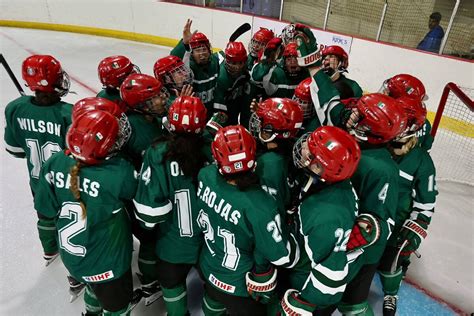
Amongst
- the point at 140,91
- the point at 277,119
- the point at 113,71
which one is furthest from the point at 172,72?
the point at 277,119

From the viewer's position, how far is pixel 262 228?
55.8 inches

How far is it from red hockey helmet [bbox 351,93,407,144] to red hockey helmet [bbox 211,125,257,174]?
2.00 feet

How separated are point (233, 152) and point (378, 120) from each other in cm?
75

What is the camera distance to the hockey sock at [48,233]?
232cm

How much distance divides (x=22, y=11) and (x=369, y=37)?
30.9ft

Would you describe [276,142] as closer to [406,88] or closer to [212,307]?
[212,307]

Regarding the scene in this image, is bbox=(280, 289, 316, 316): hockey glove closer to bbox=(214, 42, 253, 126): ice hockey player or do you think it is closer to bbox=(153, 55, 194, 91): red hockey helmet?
bbox=(153, 55, 194, 91): red hockey helmet

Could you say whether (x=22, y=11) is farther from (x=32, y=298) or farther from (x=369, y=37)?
(x=32, y=298)

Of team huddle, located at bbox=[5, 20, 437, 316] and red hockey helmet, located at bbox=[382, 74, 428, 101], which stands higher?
red hockey helmet, located at bbox=[382, 74, 428, 101]

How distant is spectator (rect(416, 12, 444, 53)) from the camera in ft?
16.7

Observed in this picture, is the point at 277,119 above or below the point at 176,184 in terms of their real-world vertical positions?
above

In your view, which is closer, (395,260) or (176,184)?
(176,184)

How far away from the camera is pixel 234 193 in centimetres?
144

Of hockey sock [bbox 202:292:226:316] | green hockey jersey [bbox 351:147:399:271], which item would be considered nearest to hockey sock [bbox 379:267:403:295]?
green hockey jersey [bbox 351:147:399:271]
